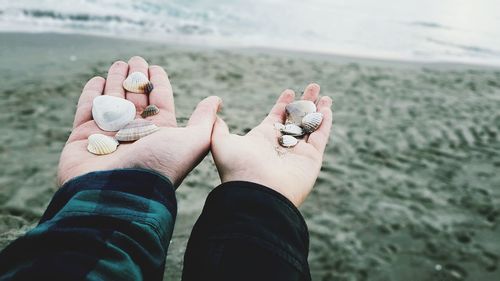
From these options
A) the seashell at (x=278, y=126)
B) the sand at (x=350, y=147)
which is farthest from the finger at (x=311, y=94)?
the sand at (x=350, y=147)

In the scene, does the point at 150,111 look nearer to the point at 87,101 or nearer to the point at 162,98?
the point at 162,98

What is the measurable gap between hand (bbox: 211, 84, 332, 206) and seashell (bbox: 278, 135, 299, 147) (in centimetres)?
3

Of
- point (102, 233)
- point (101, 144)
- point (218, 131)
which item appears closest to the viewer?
point (102, 233)

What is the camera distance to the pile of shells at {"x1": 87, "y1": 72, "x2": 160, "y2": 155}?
2.45 meters

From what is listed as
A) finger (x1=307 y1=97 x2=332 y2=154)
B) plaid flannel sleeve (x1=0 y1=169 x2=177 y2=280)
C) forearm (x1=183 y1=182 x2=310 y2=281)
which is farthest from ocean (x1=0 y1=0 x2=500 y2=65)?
forearm (x1=183 y1=182 x2=310 y2=281)

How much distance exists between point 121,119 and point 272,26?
980 cm

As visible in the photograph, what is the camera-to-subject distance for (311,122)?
2.90 m

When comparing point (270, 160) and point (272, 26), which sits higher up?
point (270, 160)

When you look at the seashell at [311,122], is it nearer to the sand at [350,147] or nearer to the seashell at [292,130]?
the seashell at [292,130]

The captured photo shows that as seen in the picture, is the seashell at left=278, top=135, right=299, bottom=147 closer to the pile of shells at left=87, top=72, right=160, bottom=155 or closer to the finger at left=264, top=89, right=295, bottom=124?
the finger at left=264, top=89, right=295, bottom=124

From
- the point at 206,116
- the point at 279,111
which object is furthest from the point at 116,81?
the point at 279,111

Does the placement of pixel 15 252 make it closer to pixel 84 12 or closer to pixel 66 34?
pixel 66 34

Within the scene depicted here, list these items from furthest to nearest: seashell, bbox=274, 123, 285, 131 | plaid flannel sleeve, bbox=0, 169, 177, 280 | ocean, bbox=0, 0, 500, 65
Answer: ocean, bbox=0, 0, 500, 65
seashell, bbox=274, 123, 285, 131
plaid flannel sleeve, bbox=0, 169, 177, 280

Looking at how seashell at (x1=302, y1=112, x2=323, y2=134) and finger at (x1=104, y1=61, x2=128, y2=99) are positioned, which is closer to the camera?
seashell at (x1=302, y1=112, x2=323, y2=134)
